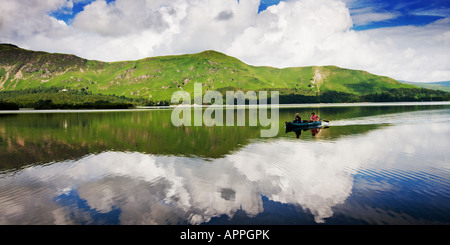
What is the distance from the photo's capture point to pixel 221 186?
19703 millimetres

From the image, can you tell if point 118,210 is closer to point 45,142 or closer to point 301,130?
point 45,142

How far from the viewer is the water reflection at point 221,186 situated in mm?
14828

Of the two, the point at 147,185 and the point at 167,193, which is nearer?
the point at 167,193

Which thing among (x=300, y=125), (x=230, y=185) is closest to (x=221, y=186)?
(x=230, y=185)

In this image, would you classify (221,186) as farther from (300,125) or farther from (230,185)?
(300,125)

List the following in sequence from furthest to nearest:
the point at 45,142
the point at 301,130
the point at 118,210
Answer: the point at 301,130
the point at 45,142
the point at 118,210

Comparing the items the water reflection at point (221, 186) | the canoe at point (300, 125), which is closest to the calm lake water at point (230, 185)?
the water reflection at point (221, 186)

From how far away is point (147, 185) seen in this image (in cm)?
2042

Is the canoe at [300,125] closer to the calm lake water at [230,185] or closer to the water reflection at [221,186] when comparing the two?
the calm lake water at [230,185]

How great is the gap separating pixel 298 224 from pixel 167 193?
922 cm

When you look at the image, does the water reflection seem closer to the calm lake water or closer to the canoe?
the calm lake water

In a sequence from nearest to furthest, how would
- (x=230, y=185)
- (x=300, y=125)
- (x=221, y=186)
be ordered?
(x=221, y=186) < (x=230, y=185) < (x=300, y=125)
